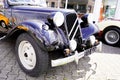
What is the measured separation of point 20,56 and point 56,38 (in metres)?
0.92

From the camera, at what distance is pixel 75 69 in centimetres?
351

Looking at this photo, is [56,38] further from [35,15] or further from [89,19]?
[89,19]

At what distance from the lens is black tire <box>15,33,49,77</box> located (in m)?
2.75

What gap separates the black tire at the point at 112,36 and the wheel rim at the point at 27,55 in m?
3.33

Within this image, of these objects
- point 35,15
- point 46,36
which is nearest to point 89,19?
point 35,15

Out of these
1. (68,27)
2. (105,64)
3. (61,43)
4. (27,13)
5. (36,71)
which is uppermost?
(27,13)

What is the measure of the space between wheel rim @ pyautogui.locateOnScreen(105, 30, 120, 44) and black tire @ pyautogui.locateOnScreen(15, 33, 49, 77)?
3366 mm

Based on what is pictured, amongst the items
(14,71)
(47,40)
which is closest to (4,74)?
(14,71)

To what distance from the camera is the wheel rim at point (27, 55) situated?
9.68ft

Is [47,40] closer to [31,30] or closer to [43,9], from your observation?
[31,30]

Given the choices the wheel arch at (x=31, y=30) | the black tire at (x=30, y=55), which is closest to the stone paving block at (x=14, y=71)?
the black tire at (x=30, y=55)

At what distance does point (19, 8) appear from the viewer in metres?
3.67

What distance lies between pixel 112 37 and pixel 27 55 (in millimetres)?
3414

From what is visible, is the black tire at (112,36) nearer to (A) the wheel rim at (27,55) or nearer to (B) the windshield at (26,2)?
(B) the windshield at (26,2)
